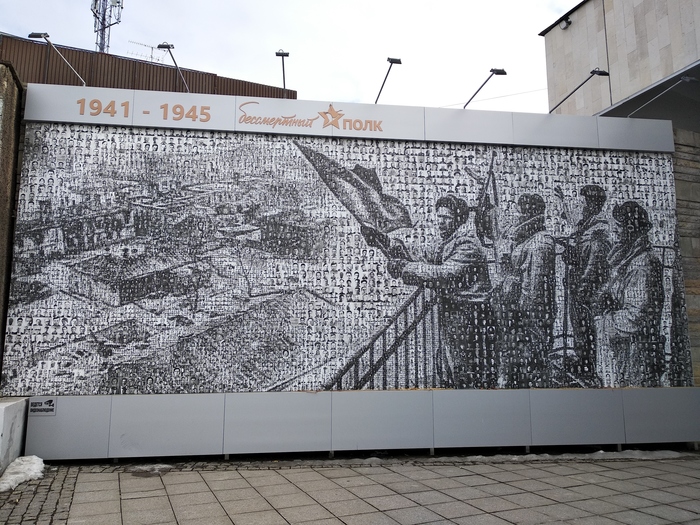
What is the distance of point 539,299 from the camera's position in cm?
745

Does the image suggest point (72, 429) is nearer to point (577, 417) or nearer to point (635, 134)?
point (577, 417)

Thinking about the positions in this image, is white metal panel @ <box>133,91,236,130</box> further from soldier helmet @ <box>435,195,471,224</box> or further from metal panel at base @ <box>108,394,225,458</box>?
metal panel at base @ <box>108,394,225,458</box>

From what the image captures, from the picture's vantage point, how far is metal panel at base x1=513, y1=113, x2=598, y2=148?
776 cm

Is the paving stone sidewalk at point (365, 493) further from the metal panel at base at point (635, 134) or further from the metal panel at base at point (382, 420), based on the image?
the metal panel at base at point (635, 134)

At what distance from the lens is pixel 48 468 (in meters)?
6.14

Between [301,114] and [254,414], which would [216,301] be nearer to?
[254,414]

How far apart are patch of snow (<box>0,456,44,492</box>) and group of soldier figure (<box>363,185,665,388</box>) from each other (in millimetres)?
4755

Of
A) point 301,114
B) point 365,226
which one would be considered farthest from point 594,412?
point 301,114

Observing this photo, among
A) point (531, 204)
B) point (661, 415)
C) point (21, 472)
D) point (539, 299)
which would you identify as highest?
point (531, 204)

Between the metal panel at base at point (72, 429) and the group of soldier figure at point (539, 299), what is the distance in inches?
161

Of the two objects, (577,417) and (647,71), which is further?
(647,71)

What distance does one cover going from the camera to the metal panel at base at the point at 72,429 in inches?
249

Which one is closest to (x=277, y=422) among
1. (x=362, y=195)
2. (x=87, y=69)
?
(x=362, y=195)

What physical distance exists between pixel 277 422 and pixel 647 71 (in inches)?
349
